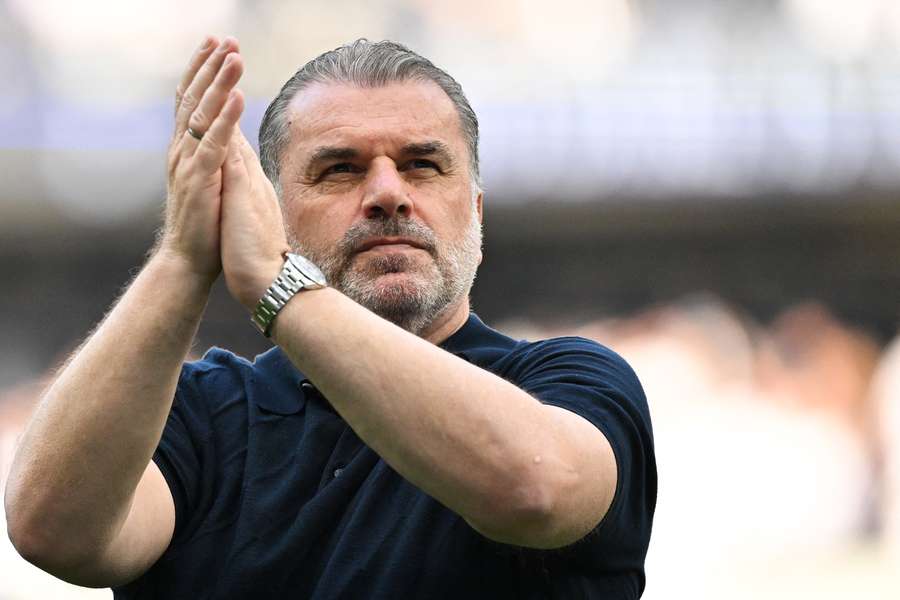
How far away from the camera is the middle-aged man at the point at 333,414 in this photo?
1.46 meters

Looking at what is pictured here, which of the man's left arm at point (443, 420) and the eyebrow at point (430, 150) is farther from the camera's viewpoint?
the eyebrow at point (430, 150)

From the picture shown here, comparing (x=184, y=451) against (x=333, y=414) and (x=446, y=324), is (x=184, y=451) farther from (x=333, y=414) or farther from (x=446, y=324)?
(x=446, y=324)

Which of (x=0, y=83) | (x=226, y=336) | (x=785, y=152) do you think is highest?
(x=785, y=152)

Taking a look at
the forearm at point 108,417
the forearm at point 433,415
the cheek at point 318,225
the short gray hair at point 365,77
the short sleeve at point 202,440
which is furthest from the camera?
the short gray hair at point 365,77

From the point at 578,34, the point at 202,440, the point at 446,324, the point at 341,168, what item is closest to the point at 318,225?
the point at 341,168

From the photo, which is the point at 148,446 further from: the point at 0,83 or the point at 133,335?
the point at 0,83

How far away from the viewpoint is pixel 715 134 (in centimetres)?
730

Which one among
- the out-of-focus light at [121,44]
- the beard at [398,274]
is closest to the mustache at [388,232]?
the beard at [398,274]

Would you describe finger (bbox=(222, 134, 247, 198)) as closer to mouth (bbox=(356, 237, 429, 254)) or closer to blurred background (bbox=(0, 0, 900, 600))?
mouth (bbox=(356, 237, 429, 254))

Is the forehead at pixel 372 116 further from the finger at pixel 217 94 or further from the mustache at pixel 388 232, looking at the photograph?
the finger at pixel 217 94

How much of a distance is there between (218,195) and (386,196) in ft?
1.01

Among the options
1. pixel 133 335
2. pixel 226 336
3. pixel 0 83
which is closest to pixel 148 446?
pixel 133 335

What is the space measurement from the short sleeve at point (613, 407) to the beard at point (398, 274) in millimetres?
153

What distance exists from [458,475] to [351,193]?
571 mm
